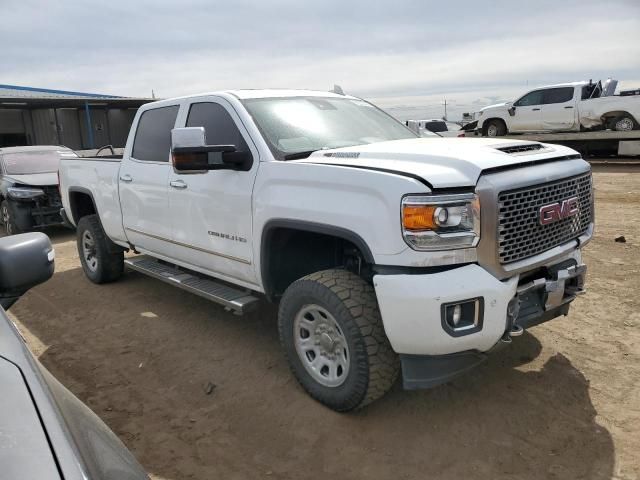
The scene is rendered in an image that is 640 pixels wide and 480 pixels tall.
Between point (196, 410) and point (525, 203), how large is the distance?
2.38m

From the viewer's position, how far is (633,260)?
590 cm

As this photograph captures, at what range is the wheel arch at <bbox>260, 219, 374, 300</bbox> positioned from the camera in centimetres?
339

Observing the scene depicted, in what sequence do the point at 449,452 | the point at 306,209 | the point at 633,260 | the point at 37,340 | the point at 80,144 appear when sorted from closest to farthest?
the point at 449,452 < the point at 306,209 < the point at 37,340 < the point at 633,260 < the point at 80,144

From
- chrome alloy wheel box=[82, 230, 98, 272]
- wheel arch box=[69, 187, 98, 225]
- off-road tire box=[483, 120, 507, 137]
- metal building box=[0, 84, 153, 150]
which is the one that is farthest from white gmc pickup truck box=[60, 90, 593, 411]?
metal building box=[0, 84, 153, 150]

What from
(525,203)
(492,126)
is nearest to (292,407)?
(525,203)

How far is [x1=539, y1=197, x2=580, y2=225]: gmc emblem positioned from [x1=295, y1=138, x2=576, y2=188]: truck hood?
29 cm

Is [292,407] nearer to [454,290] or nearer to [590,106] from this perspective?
[454,290]

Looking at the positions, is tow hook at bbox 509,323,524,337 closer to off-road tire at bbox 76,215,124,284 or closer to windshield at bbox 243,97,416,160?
windshield at bbox 243,97,416,160

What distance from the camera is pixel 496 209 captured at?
2.70 meters

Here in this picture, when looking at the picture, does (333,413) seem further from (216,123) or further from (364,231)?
(216,123)

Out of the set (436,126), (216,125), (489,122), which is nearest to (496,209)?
(216,125)

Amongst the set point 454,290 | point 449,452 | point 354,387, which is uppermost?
point 454,290

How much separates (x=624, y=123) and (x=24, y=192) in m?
15.5

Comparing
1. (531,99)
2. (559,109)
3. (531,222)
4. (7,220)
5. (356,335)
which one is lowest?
(7,220)
